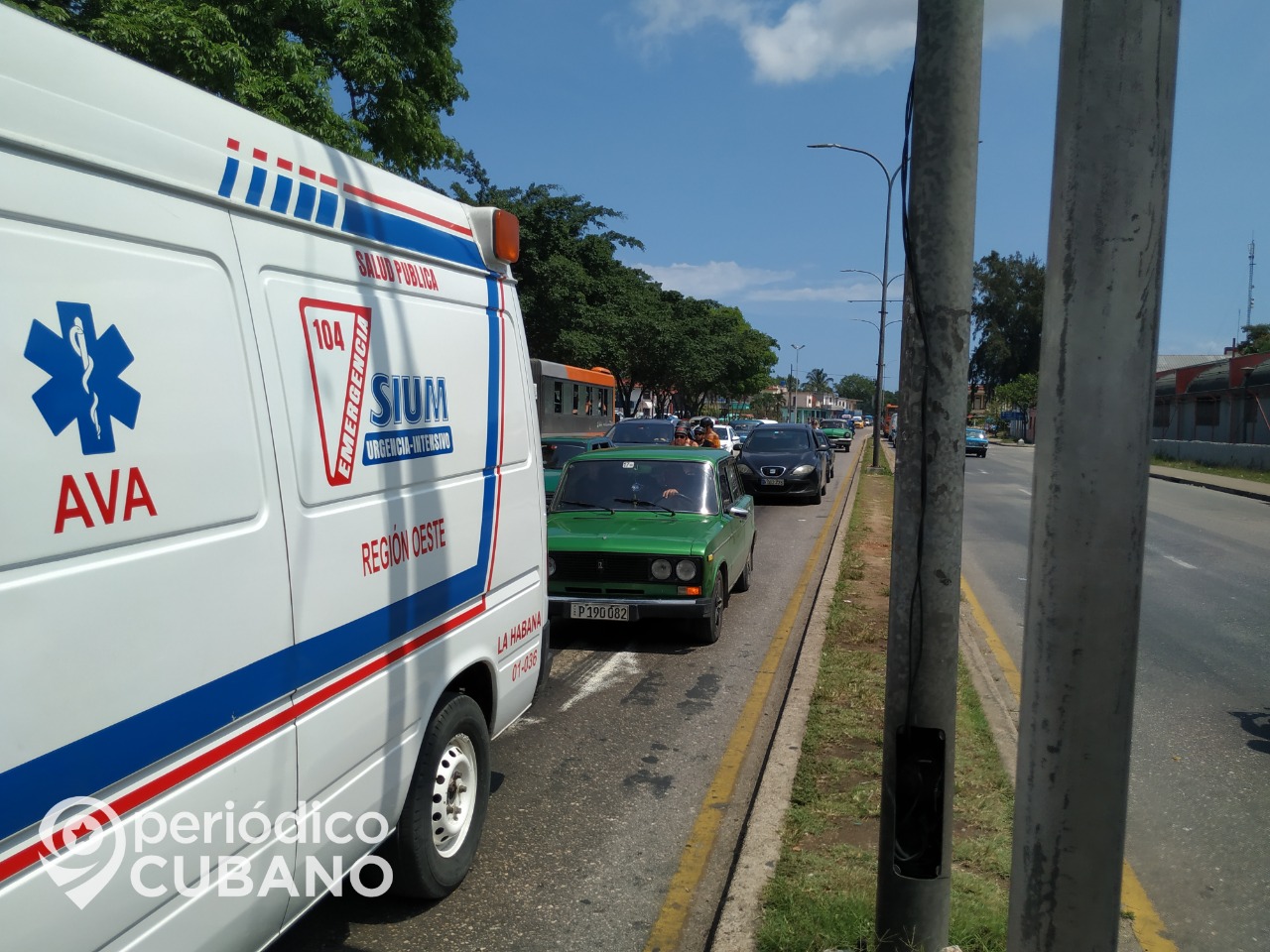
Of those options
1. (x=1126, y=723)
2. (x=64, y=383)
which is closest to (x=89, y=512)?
(x=64, y=383)

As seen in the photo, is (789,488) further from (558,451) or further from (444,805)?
(444,805)

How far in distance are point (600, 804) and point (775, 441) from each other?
1631 cm

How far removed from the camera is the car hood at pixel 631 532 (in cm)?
751

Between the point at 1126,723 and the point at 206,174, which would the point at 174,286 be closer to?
the point at 206,174

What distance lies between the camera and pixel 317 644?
2809 millimetres

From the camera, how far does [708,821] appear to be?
465 centimetres

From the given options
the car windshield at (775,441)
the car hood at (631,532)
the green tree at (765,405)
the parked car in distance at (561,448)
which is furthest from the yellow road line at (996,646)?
the green tree at (765,405)

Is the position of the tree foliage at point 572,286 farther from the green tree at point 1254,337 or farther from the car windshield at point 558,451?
the green tree at point 1254,337

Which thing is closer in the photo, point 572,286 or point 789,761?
point 789,761

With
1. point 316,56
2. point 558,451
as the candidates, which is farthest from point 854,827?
point 316,56

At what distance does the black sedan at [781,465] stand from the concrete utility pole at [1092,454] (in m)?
16.5

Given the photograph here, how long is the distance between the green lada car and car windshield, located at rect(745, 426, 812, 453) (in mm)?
10806

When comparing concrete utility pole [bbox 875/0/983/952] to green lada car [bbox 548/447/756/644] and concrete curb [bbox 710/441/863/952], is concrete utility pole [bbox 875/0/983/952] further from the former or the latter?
green lada car [bbox 548/447/756/644]

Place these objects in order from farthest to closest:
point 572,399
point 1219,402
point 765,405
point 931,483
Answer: point 765,405, point 1219,402, point 572,399, point 931,483
